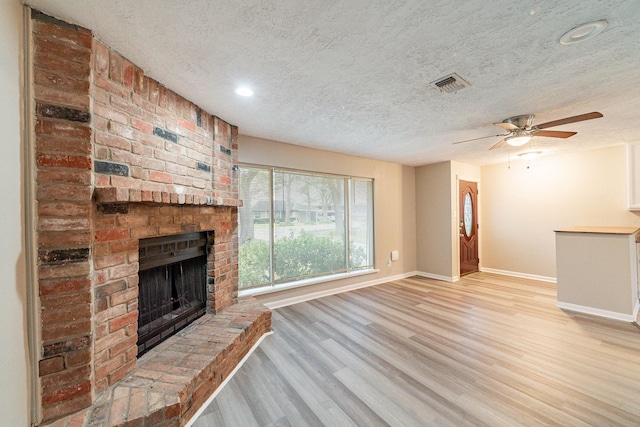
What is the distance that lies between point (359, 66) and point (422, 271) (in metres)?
4.70

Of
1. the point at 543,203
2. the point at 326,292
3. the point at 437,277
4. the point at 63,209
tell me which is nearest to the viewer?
the point at 63,209

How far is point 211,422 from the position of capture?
1560 millimetres

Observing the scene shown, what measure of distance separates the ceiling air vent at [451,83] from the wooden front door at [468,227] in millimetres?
3626

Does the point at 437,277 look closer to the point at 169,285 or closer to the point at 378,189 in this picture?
the point at 378,189

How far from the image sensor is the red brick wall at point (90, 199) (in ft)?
4.09

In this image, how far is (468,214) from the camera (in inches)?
211

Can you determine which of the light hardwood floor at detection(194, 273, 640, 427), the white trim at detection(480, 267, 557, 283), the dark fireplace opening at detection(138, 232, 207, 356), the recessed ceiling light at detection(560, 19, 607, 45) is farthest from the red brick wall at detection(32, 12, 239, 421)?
the white trim at detection(480, 267, 557, 283)

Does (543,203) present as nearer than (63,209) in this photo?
No

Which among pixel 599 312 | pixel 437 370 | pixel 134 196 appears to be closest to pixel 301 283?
pixel 437 370

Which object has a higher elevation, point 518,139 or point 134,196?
point 518,139

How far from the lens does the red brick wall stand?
1.25 meters

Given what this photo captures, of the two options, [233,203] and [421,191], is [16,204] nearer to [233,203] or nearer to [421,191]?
[233,203]

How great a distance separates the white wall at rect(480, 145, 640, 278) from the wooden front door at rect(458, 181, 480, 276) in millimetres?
282

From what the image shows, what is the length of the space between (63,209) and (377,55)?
2049 mm
